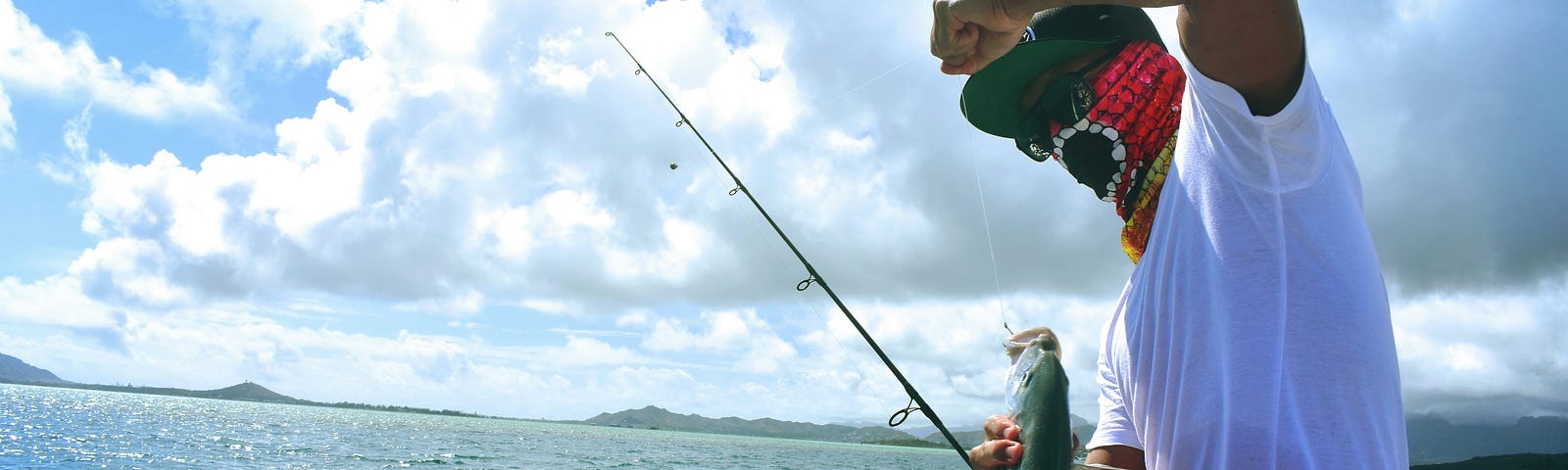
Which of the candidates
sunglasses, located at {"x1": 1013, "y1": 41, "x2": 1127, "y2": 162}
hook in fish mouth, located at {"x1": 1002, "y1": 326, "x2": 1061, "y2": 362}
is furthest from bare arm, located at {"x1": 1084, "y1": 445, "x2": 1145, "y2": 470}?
sunglasses, located at {"x1": 1013, "y1": 41, "x2": 1127, "y2": 162}

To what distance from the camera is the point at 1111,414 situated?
2410mm

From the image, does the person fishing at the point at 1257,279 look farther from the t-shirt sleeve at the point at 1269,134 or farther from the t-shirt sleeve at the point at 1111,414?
the t-shirt sleeve at the point at 1111,414

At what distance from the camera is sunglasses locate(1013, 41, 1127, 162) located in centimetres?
223

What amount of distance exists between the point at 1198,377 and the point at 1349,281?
0.31 meters

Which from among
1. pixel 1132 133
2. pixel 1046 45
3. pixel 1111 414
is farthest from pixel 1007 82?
pixel 1111 414

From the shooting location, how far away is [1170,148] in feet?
6.41

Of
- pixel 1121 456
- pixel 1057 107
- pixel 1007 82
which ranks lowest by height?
pixel 1121 456

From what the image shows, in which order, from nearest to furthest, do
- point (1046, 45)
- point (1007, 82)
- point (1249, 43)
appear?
point (1249, 43) < point (1046, 45) < point (1007, 82)

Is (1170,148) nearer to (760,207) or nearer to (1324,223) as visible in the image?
(1324,223)

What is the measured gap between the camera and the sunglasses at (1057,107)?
7.33 ft

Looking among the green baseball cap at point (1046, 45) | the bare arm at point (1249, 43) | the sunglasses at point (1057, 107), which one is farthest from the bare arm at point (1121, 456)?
the bare arm at point (1249, 43)

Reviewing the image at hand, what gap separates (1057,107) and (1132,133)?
1.03 feet

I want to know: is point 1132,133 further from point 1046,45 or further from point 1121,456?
point 1121,456

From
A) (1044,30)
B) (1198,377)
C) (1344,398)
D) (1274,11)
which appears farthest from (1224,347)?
(1044,30)
